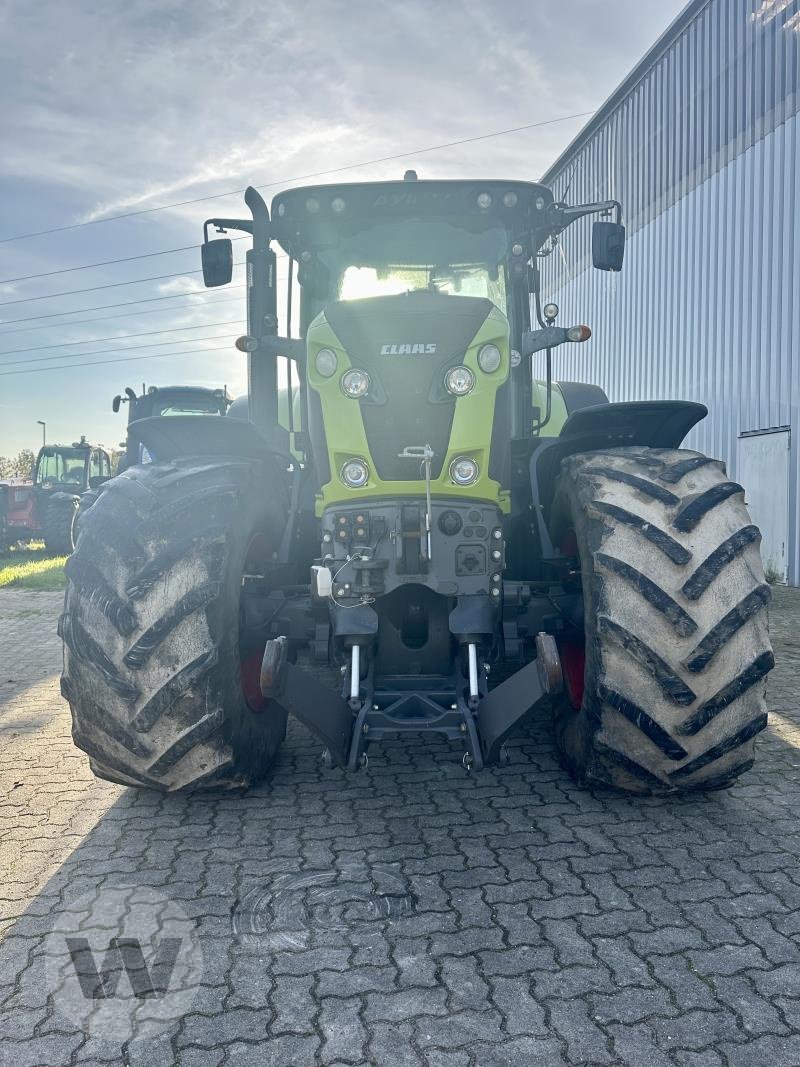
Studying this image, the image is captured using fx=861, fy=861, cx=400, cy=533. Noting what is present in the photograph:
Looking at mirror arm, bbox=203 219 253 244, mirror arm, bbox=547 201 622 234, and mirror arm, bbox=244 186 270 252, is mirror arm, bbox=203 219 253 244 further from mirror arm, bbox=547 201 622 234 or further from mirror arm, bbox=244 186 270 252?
mirror arm, bbox=547 201 622 234

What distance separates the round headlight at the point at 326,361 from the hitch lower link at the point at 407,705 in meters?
1.15

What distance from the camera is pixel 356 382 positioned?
3594 mm

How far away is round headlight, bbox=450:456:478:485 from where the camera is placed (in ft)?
11.7

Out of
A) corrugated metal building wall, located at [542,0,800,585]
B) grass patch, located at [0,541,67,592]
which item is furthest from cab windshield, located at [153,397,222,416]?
corrugated metal building wall, located at [542,0,800,585]

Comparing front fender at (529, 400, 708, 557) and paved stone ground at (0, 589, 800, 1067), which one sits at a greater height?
front fender at (529, 400, 708, 557)

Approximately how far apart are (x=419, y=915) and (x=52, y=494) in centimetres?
1873

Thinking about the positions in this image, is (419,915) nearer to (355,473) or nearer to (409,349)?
(355,473)

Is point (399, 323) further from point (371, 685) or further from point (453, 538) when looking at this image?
point (371, 685)

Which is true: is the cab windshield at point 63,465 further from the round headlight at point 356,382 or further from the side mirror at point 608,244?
the round headlight at point 356,382

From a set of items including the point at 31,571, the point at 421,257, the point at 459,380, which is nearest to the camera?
the point at 459,380

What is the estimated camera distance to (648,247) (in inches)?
633

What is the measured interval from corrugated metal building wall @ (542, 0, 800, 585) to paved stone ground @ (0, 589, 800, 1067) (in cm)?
940

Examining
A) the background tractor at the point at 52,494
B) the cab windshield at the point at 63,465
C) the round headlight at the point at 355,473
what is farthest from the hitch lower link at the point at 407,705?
the cab windshield at the point at 63,465

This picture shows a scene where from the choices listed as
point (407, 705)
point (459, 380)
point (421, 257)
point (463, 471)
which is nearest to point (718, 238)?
point (421, 257)
